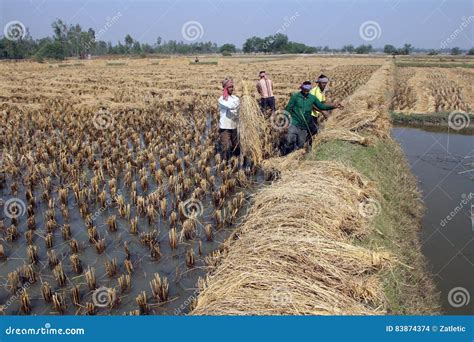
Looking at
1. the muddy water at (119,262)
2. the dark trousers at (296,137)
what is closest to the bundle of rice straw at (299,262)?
the muddy water at (119,262)

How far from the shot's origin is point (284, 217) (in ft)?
15.0

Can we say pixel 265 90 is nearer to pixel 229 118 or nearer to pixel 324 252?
pixel 229 118

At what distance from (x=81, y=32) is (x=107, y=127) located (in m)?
67.4

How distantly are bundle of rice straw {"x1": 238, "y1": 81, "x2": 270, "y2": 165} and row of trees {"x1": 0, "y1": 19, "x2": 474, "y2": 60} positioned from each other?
120ft

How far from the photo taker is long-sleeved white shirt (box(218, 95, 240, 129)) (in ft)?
24.9

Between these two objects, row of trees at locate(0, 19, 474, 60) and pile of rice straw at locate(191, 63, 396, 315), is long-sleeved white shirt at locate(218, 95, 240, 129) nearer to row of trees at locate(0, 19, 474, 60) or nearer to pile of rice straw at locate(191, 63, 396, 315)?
pile of rice straw at locate(191, 63, 396, 315)

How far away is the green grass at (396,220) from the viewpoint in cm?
398

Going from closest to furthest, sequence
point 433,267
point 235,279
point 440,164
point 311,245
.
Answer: point 235,279 → point 311,245 → point 433,267 → point 440,164

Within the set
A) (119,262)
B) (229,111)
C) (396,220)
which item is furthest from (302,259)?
(229,111)

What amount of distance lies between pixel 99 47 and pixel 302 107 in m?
87.1

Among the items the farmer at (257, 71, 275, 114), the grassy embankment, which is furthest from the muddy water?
the farmer at (257, 71, 275, 114)

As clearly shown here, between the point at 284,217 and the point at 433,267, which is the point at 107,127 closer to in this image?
the point at 284,217

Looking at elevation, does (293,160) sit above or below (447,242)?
above

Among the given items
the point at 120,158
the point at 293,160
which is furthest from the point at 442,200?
the point at 120,158
